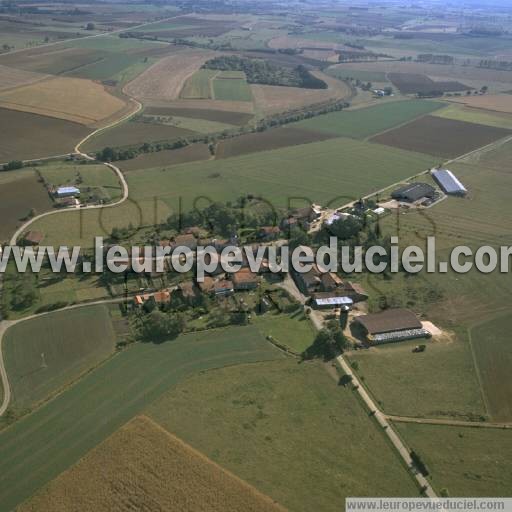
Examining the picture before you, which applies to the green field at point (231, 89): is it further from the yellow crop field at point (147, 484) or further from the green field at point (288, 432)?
the yellow crop field at point (147, 484)

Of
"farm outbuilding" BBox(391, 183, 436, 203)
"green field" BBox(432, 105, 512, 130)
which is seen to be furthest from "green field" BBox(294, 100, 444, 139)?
"farm outbuilding" BBox(391, 183, 436, 203)

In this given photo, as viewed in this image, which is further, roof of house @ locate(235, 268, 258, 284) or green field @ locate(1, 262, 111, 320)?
roof of house @ locate(235, 268, 258, 284)

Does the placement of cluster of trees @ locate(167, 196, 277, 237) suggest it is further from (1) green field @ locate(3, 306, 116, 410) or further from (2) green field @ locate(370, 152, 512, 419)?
(1) green field @ locate(3, 306, 116, 410)

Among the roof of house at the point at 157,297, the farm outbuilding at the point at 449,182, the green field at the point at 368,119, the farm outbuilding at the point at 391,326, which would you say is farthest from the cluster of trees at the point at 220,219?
the green field at the point at 368,119

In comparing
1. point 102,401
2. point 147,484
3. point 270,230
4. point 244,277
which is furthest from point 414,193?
point 147,484

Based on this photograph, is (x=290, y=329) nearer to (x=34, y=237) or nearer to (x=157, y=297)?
(x=157, y=297)

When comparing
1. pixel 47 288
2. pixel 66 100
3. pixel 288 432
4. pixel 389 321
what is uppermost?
pixel 66 100

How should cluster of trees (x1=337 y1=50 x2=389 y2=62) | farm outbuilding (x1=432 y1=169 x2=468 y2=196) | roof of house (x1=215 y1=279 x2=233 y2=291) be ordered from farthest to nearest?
1. cluster of trees (x1=337 y1=50 x2=389 y2=62)
2. farm outbuilding (x1=432 y1=169 x2=468 y2=196)
3. roof of house (x1=215 y1=279 x2=233 y2=291)
